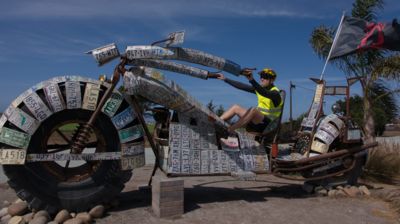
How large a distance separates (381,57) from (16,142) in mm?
11952

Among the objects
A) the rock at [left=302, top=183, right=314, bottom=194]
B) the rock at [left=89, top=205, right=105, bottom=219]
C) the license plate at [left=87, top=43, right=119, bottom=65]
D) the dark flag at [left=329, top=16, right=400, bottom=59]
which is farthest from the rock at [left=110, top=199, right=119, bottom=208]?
the dark flag at [left=329, top=16, right=400, bottom=59]

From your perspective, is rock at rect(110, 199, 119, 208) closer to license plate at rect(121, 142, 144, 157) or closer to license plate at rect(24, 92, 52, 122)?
license plate at rect(121, 142, 144, 157)

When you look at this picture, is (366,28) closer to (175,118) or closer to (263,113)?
(263,113)

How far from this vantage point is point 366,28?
7035 mm

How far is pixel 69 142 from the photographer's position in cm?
505

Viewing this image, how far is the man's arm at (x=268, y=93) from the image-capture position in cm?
569

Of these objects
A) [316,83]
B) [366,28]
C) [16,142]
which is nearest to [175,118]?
[16,142]

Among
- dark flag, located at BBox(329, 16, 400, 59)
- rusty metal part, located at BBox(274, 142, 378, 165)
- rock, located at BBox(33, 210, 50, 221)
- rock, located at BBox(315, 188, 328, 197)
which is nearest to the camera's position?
rock, located at BBox(33, 210, 50, 221)

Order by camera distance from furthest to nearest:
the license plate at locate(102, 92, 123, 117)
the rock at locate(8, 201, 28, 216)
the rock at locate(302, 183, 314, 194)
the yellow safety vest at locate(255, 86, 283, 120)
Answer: the rock at locate(302, 183, 314, 194)
the yellow safety vest at locate(255, 86, 283, 120)
the license plate at locate(102, 92, 123, 117)
the rock at locate(8, 201, 28, 216)

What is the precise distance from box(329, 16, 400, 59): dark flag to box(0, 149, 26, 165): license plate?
5272 millimetres

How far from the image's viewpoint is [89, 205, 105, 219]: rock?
15.3 feet

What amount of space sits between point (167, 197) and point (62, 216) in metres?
1.20

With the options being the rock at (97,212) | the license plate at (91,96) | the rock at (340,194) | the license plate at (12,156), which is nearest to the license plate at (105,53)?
the license plate at (91,96)

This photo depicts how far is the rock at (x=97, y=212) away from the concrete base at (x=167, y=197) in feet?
2.10
